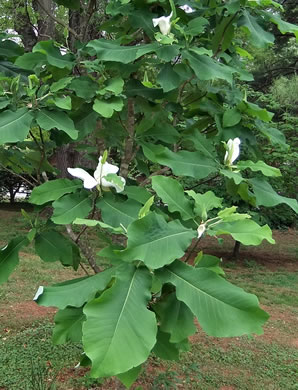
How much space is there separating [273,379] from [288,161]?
5182mm

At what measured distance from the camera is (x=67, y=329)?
1434mm

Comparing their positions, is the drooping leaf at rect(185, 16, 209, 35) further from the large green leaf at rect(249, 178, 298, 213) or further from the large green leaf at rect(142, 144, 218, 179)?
the large green leaf at rect(249, 178, 298, 213)

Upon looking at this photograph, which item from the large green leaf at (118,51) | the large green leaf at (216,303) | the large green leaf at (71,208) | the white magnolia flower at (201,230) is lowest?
the large green leaf at (71,208)

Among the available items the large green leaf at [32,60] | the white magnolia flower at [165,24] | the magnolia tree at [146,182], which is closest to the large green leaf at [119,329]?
the magnolia tree at [146,182]

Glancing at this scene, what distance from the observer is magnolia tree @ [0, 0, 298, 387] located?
41.6 inches

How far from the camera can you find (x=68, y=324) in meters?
1.43

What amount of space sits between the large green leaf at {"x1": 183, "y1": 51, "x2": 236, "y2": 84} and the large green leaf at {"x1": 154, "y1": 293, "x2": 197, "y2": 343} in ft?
2.77

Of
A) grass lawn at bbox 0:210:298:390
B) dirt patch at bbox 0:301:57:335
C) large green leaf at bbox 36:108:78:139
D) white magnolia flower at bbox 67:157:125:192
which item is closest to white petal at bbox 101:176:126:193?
white magnolia flower at bbox 67:157:125:192

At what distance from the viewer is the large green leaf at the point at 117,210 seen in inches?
55.7

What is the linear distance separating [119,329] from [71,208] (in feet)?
1.97

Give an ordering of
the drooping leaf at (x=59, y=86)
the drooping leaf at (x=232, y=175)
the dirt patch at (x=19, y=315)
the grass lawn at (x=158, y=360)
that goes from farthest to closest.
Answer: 1. the dirt patch at (x=19, y=315)
2. the grass lawn at (x=158, y=360)
3. the drooping leaf at (x=59, y=86)
4. the drooping leaf at (x=232, y=175)

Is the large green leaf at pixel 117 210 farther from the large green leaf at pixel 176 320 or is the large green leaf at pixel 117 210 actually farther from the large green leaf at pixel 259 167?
the large green leaf at pixel 259 167

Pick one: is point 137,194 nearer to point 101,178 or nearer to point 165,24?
point 101,178

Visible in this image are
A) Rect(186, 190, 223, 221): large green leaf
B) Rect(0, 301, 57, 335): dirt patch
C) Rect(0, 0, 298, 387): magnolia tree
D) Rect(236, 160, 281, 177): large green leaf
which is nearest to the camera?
Rect(0, 0, 298, 387): magnolia tree
